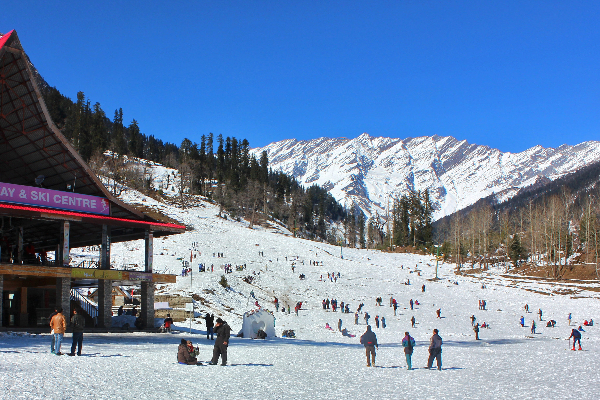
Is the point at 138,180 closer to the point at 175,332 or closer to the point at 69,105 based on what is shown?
the point at 69,105

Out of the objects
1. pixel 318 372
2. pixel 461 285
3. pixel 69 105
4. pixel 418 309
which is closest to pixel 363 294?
pixel 418 309

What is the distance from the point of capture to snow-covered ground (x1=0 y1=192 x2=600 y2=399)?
492 inches

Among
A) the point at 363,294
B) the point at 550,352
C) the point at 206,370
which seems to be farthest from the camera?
the point at 363,294

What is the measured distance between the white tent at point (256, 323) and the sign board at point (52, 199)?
1000 centimetres

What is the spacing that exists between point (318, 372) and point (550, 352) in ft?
46.4

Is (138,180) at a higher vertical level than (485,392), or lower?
higher

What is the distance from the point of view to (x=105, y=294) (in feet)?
94.9

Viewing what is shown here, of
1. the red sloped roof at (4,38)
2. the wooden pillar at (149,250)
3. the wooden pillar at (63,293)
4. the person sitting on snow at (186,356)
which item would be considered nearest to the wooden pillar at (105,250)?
the wooden pillar at (149,250)

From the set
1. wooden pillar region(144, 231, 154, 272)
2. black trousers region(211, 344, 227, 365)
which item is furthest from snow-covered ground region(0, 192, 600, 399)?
wooden pillar region(144, 231, 154, 272)

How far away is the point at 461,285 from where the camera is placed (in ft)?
208

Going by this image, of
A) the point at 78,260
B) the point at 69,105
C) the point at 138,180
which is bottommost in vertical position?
the point at 78,260

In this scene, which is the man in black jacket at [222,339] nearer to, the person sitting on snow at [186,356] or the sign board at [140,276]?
the person sitting on snow at [186,356]

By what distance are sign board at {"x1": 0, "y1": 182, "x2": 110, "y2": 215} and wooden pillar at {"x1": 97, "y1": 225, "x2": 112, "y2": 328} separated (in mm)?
1448

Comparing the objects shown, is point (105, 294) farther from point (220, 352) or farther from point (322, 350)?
point (220, 352)
